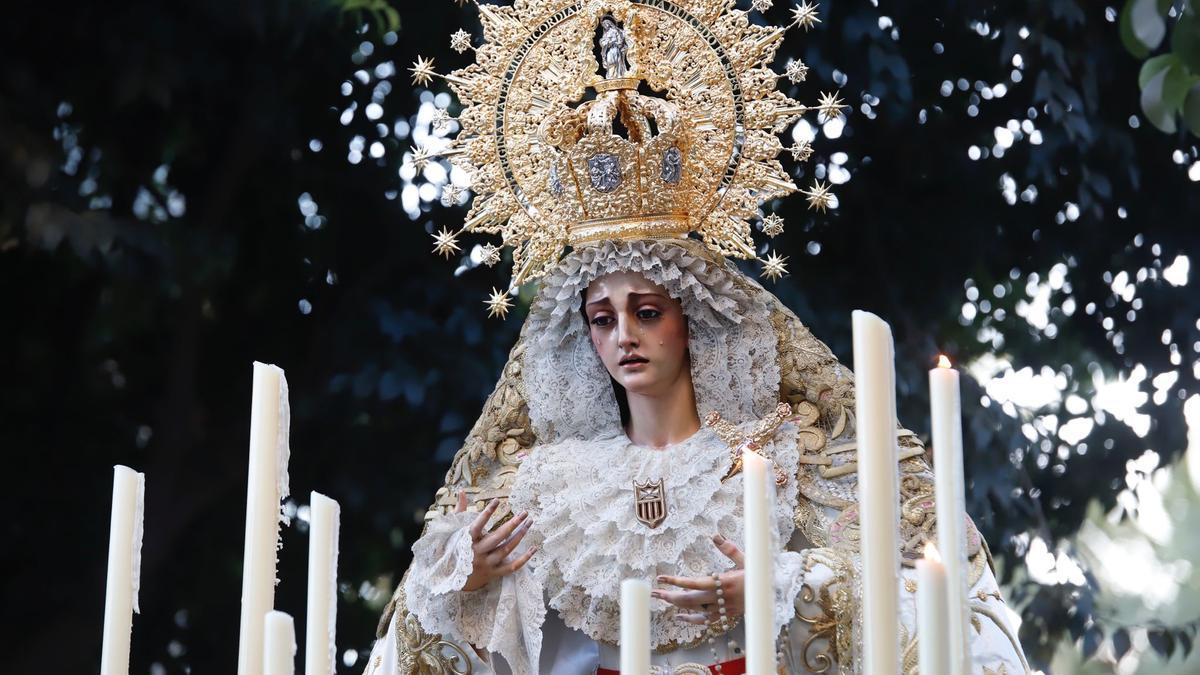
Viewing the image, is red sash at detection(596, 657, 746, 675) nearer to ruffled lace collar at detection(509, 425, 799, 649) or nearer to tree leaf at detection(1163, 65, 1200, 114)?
ruffled lace collar at detection(509, 425, 799, 649)

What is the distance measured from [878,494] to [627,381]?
2206 mm

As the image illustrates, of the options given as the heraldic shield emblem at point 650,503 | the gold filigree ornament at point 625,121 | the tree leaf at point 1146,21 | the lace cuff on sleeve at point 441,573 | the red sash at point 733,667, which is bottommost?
the red sash at point 733,667

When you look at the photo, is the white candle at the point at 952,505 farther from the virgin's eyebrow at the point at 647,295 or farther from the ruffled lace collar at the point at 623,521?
the virgin's eyebrow at the point at 647,295

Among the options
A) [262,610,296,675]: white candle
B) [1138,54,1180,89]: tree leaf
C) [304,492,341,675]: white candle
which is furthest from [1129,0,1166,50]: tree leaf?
[262,610,296,675]: white candle

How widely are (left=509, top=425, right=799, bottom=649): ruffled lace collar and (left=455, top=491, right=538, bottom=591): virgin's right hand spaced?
76 mm

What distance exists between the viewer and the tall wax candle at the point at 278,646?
1114 millimetres

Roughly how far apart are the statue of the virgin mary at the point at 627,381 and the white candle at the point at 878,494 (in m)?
1.96

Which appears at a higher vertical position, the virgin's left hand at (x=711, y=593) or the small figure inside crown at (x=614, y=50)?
the small figure inside crown at (x=614, y=50)

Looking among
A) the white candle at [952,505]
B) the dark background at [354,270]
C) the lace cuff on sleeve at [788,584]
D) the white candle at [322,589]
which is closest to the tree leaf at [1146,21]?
the lace cuff on sleeve at [788,584]

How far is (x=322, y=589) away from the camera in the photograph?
1273 millimetres

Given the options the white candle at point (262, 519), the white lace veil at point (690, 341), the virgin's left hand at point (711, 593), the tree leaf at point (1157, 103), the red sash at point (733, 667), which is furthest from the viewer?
the white lace veil at point (690, 341)

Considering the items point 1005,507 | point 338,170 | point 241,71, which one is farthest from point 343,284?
point 1005,507

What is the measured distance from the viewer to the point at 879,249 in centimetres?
532

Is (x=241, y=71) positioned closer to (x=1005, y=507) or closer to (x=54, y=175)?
(x=54, y=175)
